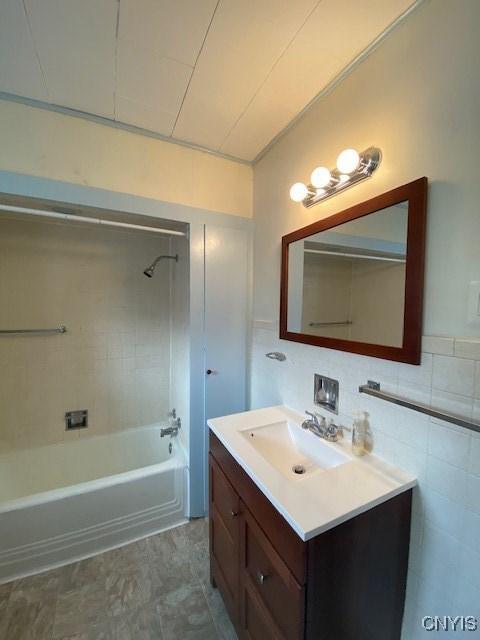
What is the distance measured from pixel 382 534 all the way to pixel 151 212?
183 centimetres

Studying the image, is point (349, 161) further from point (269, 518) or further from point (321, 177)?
point (269, 518)

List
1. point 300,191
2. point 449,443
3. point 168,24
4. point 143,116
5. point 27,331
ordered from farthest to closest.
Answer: point 27,331
point 143,116
point 300,191
point 168,24
point 449,443

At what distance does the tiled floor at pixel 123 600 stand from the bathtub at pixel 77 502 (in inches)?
Result: 3.7

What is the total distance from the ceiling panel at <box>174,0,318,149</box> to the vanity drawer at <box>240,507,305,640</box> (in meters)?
1.82

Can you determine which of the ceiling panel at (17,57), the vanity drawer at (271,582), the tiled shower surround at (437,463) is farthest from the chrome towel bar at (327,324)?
the ceiling panel at (17,57)

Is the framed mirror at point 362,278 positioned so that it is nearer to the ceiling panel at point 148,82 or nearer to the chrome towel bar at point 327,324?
the chrome towel bar at point 327,324

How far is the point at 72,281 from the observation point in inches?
81.0

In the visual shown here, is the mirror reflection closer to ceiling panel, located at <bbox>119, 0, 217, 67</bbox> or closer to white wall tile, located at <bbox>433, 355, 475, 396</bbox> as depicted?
white wall tile, located at <bbox>433, 355, 475, 396</bbox>

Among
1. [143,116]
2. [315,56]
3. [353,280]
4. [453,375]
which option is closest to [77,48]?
[143,116]

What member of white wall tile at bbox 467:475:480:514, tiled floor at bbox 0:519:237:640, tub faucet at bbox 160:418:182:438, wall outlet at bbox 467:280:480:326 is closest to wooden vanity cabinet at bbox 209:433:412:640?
white wall tile at bbox 467:475:480:514

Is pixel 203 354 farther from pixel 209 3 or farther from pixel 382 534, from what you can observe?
pixel 209 3

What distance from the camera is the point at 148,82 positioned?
1.17m

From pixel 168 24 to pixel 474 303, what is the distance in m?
1.43

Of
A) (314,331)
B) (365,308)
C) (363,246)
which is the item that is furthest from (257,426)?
(363,246)
